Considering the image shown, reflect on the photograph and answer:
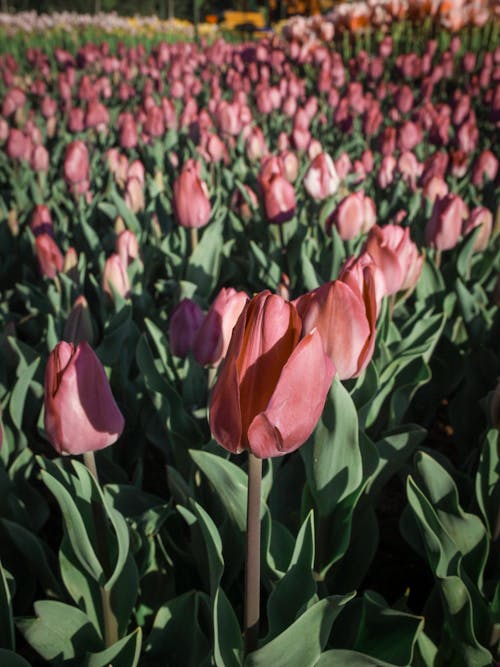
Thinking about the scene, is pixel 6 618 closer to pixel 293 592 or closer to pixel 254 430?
pixel 293 592

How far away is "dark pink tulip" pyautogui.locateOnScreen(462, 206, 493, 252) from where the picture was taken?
186 cm

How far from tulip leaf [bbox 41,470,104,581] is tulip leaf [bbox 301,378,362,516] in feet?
1.09

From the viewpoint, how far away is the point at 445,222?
5.60 ft

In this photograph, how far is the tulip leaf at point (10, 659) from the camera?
856 mm

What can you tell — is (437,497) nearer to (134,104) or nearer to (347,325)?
(347,325)

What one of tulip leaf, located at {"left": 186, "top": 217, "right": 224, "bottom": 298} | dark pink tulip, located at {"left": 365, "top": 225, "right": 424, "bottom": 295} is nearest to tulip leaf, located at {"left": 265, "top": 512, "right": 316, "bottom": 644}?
dark pink tulip, located at {"left": 365, "top": 225, "right": 424, "bottom": 295}

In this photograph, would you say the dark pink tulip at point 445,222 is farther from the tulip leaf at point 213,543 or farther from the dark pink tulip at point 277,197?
the tulip leaf at point 213,543

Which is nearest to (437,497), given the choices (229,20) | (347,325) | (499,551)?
(499,551)

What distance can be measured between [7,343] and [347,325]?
0.88 m

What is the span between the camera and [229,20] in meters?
15.8

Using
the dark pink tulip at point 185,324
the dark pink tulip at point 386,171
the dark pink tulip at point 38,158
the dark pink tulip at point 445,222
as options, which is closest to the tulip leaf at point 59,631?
the dark pink tulip at point 185,324

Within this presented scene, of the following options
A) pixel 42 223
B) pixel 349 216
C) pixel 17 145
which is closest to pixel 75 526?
pixel 349 216

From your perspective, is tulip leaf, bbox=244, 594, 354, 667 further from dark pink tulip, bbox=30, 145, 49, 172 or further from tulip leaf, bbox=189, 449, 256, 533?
dark pink tulip, bbox=30, 145, 49, 172

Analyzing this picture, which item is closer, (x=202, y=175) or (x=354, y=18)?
(x=202, y=175)
